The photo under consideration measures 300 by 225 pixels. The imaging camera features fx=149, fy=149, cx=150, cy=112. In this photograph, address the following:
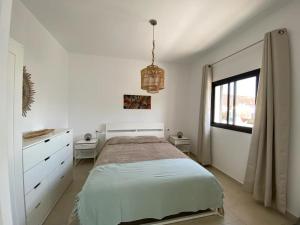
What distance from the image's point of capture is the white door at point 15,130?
1138 mm

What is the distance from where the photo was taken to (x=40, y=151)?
1.63 meters

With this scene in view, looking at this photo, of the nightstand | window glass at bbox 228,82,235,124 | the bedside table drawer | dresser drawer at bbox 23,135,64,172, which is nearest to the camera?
dresser drawer at bbox 23,135,64,172

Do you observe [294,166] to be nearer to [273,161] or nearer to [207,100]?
[273,161]

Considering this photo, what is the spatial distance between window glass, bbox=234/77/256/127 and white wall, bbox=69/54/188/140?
5.92 feet

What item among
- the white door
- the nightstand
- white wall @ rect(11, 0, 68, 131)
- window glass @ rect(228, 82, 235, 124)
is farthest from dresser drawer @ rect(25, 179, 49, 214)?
window glass @ rect(228, 82, 235, 124)

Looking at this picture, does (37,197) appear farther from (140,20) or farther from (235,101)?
(235,101)

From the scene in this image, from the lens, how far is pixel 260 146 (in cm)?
203

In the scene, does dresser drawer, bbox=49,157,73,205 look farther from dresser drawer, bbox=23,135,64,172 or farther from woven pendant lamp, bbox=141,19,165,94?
woven pendant lamp, bbox=141,19,165,94

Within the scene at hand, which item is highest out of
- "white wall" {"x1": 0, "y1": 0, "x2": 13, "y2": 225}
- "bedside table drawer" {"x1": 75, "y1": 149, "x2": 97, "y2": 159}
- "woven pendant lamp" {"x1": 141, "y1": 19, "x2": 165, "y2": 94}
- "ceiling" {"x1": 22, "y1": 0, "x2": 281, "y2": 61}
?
"ceiling" {"x1": 22, "y1": 0, "x2": 281, "y2": 61}

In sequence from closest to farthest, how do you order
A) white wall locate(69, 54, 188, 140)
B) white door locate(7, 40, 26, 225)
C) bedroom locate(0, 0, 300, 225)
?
white door locate(7, 40, 26, 225) → bedroom locate(0, 0, 300, 225) → white wall locate(69, 54, 188, 140)

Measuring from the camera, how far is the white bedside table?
3338mm

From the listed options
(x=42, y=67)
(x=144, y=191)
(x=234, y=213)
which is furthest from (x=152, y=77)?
(x=234, y=213)

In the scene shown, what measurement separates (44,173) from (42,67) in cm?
170

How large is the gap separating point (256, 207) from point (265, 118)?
1.22 metres
